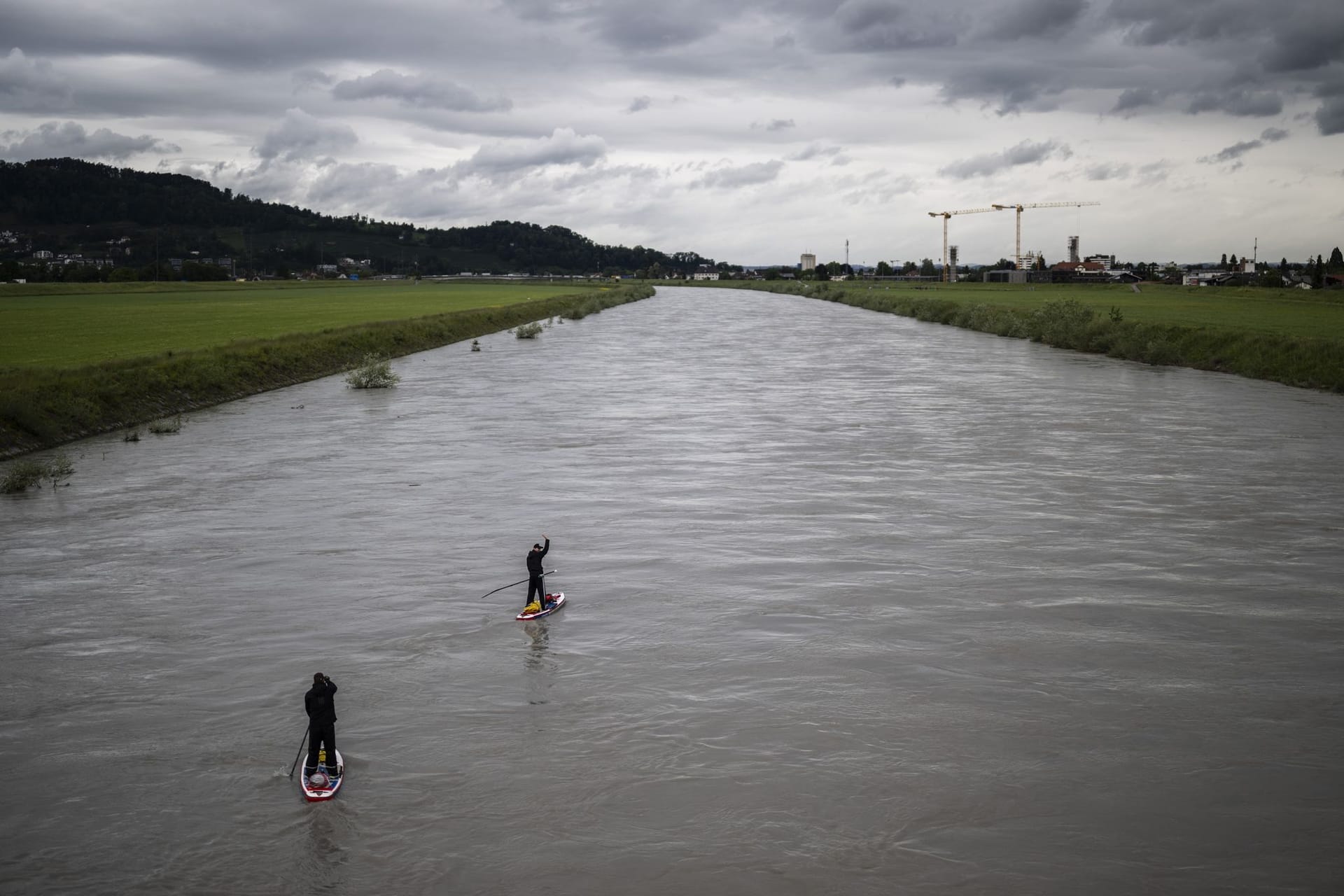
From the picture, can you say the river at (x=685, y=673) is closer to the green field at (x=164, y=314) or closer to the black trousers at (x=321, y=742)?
the black trousers at (x=321, y=742)

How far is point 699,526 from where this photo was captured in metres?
20.1

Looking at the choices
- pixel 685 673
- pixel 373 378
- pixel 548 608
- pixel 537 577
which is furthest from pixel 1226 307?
pixel 685 673

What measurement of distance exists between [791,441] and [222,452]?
14.6 metres

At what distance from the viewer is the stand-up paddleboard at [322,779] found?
9906 mm

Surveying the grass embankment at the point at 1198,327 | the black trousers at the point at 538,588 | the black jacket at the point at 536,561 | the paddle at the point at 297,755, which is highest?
the grass embankment at the point at 1198,327

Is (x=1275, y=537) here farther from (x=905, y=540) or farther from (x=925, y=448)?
(x=925, y=448)

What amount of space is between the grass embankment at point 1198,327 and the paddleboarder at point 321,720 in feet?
141

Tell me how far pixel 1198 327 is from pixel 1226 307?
31.2 meters

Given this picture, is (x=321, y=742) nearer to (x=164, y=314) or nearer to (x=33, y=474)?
(x=33, y=474)

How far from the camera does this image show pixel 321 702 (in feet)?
32.4

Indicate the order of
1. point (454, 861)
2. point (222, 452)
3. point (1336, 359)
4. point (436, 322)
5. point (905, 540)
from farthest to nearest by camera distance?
point (436, 322) < point (1336, 359) < point (222, 452) < point (905, 540) < point (454, 861)

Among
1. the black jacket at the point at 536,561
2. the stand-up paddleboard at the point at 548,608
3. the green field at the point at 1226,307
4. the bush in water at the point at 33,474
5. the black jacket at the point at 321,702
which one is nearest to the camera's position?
the black jacket at the point at 321,702

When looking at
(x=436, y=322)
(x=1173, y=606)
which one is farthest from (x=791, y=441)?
(x=436, y=322)

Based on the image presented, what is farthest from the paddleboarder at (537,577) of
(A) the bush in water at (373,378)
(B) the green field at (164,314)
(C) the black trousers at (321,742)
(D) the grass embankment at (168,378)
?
(A) the bush in water at (373,378)
